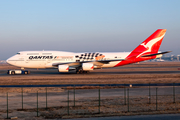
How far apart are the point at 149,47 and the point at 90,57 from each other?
1257 centimetres

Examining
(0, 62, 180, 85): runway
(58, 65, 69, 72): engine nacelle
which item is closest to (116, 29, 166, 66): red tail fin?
(0, 62, 180, 85): runway

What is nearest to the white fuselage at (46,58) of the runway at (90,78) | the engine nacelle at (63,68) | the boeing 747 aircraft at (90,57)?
the boeing 747 aircraft at (90,57)

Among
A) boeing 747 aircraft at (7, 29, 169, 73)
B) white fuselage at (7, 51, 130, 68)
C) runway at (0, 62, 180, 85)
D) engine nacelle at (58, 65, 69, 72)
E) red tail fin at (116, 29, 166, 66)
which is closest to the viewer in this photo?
runway at (0, 62, 180, 85)

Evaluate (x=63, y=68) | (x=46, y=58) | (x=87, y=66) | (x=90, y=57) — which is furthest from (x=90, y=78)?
(x=46, y=58)

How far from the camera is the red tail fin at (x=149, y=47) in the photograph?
45981 mm

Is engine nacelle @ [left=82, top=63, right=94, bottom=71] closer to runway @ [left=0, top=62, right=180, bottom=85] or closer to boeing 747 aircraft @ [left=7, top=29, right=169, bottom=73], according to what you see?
boeing 747 aircraft @ [left=7, top=29, right=169, bottom=73]

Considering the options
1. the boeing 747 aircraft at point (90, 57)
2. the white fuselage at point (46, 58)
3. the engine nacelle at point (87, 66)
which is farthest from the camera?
the white fuselage at point (46, 58)

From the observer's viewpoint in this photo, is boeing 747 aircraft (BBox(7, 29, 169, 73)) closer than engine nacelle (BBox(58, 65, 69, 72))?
No

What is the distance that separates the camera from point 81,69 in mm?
46625

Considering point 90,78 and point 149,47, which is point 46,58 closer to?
point 90,78

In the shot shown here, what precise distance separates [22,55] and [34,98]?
28867mm

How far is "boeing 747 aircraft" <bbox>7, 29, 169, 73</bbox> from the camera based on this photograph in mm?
46125

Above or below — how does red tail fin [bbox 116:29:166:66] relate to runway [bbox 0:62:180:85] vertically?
above

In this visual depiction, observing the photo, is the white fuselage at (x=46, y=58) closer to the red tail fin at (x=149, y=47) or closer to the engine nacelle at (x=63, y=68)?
the red tail fin at (x=149, y=47)
